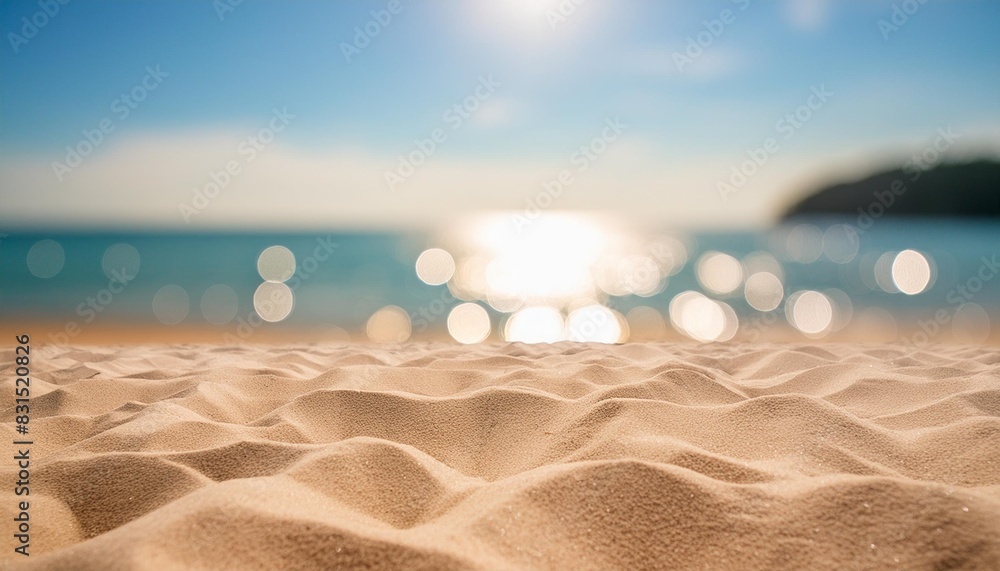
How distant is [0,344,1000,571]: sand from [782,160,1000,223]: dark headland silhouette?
59.4m

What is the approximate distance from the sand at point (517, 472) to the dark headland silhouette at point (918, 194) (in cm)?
5939

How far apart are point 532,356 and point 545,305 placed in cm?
1067

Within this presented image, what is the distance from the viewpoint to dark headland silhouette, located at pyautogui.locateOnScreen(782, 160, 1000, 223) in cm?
4738

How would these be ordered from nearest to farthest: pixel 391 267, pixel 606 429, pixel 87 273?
1. pixel 606 429
2. pixel 87 273
3. pixel 391 267

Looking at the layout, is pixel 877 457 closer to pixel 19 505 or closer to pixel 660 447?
pixel 660 447

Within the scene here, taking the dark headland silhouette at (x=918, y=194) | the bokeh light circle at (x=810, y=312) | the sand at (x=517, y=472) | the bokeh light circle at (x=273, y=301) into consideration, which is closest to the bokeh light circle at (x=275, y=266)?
the bokeh light circle at (x=273, y=301)

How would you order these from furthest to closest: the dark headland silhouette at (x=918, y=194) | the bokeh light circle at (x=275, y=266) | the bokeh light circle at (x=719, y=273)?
the dark headland silhouette at (x=918, y=194), the bokeh light circle at (x=275, y=266), the bokeh light circle at (x=719, y=273)

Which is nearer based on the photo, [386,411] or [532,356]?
[386,411]

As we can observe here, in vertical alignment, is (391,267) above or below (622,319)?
above

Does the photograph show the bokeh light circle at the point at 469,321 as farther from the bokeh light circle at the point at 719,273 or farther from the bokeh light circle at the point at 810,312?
the bokeh light circle at the point at 719,273

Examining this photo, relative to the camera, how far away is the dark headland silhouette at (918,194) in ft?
155

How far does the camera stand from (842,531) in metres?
1.02

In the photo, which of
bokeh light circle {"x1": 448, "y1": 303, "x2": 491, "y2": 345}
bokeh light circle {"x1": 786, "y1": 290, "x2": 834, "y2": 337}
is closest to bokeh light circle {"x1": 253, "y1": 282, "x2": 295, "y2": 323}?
bokeh light circle {"x1": 448, "y1": 303, "x2": 491, "y2": 345}

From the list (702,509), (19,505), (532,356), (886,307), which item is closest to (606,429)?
(702,509)
